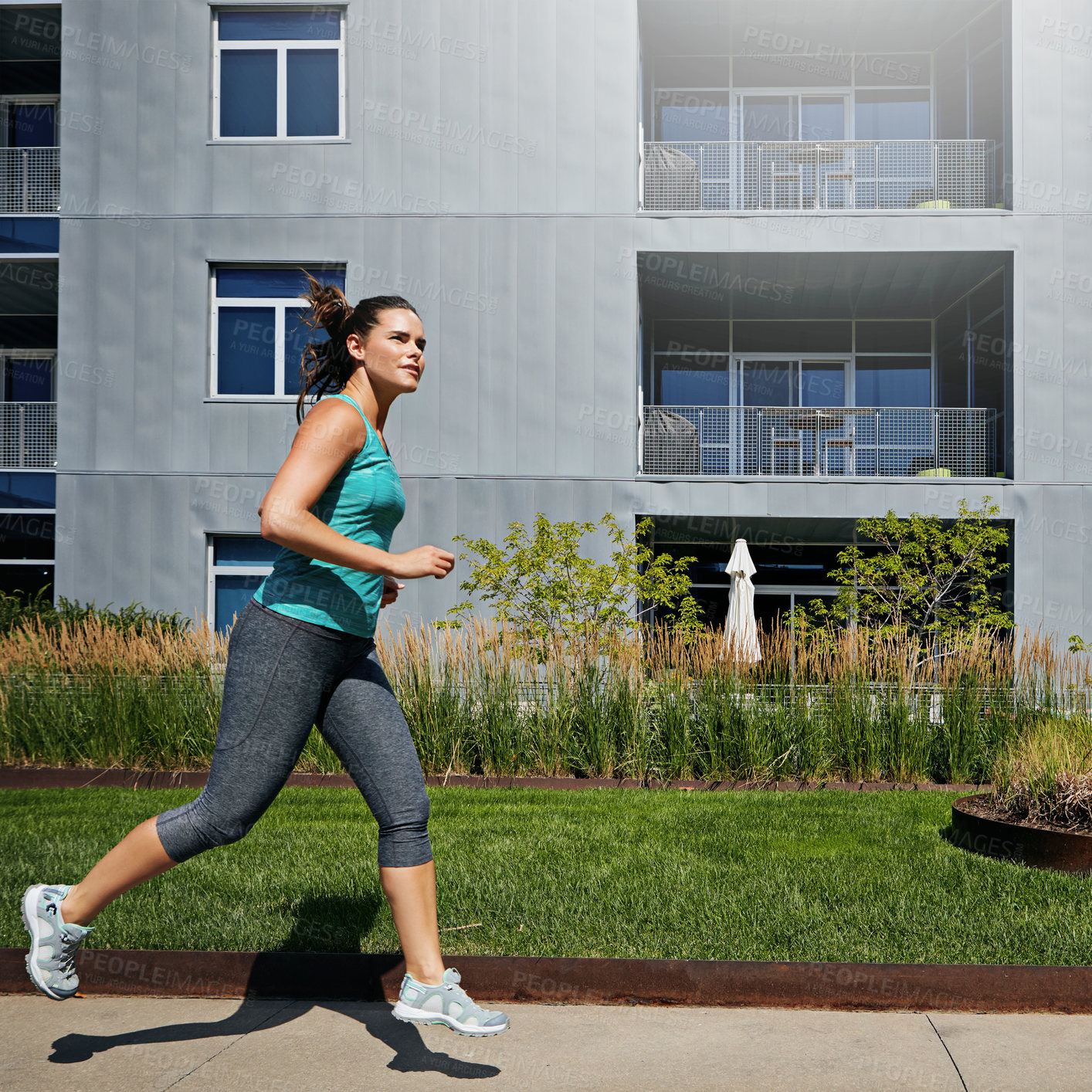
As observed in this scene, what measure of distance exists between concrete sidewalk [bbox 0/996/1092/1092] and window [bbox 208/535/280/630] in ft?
42.6

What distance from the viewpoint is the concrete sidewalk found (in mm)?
2980

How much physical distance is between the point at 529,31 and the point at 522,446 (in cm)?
641

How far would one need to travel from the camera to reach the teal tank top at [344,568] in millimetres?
2977

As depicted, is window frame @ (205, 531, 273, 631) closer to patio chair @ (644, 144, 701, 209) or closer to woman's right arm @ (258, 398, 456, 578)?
patio chair @ (644, 144, 701, 209)

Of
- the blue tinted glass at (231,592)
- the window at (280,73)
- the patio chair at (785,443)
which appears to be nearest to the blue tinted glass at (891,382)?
the patio chair at (785,443)

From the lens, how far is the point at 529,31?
1619 cm

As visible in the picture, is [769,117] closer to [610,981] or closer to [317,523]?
[610,981]

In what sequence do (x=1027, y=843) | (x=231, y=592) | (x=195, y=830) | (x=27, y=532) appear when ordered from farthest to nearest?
(x=27, y=532) → (x=231, y=592) → (x=1027, y=843) → (x=195, y=830)

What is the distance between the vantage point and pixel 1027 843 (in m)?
5.16

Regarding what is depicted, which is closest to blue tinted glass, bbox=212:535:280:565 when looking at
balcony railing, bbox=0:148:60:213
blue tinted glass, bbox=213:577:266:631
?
blue tinted glass, bbox=213:577:266:631

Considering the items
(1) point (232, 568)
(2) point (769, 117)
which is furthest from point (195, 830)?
(2) point (769, 117)

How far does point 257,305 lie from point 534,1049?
1494 cm

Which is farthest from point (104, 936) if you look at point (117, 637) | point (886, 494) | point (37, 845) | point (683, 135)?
point (683, 135)

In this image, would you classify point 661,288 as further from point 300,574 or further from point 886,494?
point 300,574
